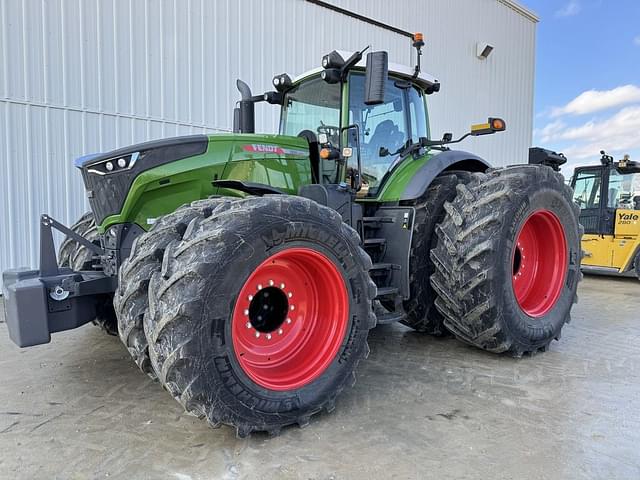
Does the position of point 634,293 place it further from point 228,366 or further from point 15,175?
point 15,175

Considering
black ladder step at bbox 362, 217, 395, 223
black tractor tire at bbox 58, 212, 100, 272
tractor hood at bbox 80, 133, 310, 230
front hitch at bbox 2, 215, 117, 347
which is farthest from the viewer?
black ladder step at bbox 362, 217, 395, 223

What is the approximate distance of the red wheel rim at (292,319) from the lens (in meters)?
2.56

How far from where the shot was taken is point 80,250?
3.58 meters

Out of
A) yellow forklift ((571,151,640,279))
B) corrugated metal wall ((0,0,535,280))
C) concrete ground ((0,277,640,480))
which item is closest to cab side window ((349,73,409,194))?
concrete ground ((0,277,640,480))

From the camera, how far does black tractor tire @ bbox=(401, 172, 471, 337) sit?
3736 mm

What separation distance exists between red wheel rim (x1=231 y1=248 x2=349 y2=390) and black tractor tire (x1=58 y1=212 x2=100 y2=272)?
5.00 ft

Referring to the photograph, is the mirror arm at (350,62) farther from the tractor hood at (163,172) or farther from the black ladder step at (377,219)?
the black ladder step at (377,219)

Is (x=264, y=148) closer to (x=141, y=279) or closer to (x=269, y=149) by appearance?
(x=269, y=149)

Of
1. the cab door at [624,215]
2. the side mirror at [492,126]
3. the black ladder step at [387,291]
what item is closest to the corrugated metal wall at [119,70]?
the black ladder step at [387,291]

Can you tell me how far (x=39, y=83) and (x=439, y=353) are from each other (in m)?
5.79

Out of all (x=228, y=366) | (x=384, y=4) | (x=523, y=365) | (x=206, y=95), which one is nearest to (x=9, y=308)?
(x=228, y=366)

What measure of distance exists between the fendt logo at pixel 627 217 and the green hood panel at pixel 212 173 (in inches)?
273

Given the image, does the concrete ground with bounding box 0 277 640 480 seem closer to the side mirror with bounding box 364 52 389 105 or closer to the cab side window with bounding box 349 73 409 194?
the cab side window with bounding box 349 73 409 194

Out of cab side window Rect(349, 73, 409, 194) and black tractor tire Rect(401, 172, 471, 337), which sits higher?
cab side window Rect(349, 73, 409, 194)
